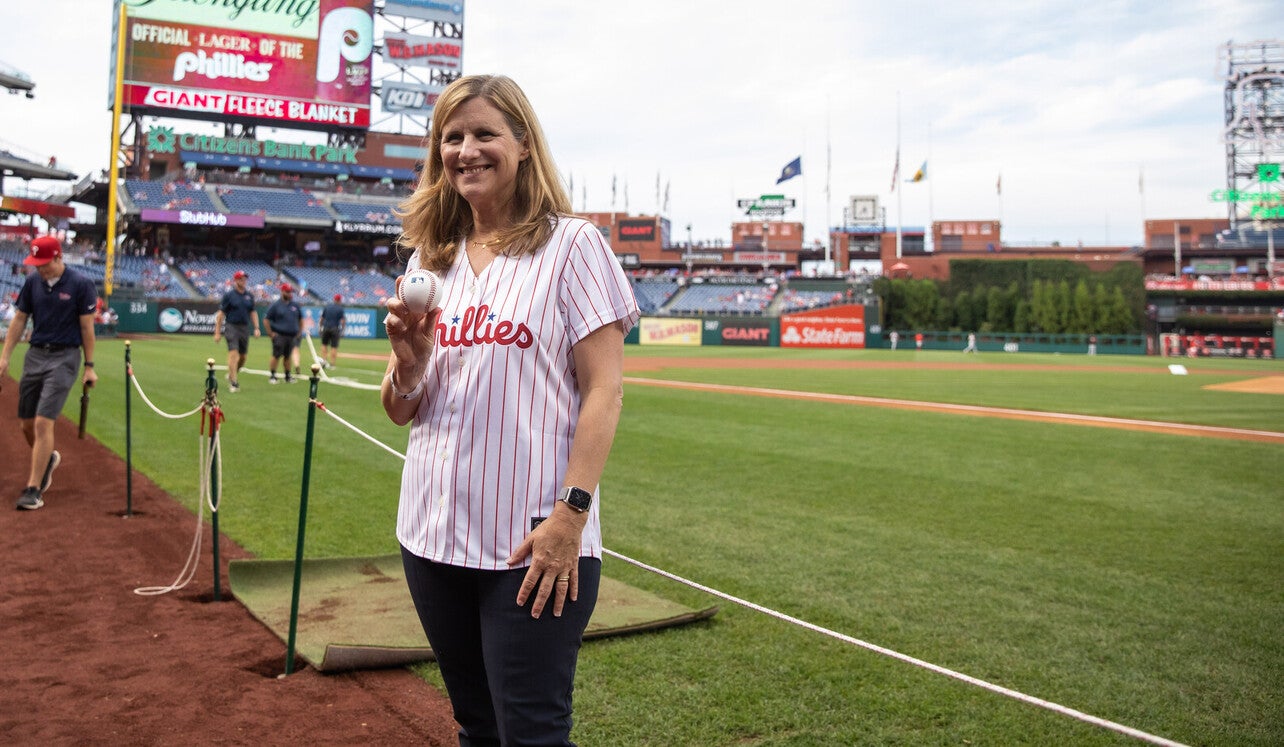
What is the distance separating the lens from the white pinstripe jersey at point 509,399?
199cm

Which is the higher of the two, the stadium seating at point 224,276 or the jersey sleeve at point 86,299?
the stadium seating at point 224,276

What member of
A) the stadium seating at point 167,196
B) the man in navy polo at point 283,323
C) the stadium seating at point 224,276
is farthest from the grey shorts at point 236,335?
the stadium seating at point 167,196

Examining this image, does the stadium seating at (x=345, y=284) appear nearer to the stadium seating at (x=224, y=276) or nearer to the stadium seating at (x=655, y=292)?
the stadium seating at (x=224, y=276)

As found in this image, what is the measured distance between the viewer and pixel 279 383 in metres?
17.3

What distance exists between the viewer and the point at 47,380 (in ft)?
23.4

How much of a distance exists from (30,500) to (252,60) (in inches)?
2112

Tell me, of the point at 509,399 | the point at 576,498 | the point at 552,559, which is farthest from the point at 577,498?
the point at 509,399

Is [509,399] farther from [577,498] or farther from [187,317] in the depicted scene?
[187,317]

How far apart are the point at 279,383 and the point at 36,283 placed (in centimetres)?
1052

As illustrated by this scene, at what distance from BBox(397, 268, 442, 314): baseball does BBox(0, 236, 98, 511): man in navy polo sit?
618 centimetres

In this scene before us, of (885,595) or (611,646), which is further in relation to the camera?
(885,595)

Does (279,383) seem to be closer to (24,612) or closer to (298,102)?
(24,612)

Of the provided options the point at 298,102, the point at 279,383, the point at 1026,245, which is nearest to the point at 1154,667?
the point at 279,383

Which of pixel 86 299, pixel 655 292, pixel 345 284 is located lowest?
pixel 86 299
